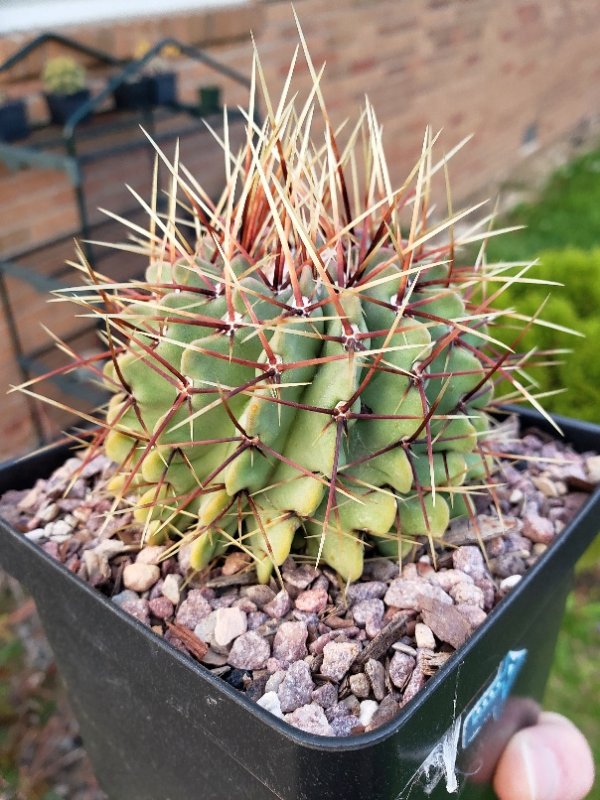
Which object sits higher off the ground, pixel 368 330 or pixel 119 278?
pixel 368 330

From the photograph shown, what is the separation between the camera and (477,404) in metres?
0.85

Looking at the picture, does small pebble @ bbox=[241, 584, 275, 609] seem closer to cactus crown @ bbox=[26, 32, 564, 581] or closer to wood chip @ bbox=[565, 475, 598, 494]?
cactus crown @ bbox=[26, 32, 564, 581]

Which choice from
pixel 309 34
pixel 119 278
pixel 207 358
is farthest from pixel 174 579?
pixel 309 34

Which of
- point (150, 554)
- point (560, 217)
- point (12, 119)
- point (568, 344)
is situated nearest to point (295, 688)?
point (150, 554)

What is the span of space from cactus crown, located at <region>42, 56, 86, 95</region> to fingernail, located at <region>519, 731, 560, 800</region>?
5.11ft

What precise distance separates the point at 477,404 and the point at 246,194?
33 centimetres

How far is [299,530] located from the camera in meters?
0.83

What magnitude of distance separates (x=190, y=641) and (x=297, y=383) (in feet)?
0.90

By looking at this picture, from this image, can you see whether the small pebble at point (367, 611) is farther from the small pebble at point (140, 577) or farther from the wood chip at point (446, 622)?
the small pebble at point (140, 577)

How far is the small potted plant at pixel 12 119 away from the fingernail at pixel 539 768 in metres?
1.51

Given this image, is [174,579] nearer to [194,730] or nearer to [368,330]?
[194,730]

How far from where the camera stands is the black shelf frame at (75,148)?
1.64 meters

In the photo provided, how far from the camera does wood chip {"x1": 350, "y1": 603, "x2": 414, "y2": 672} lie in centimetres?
73

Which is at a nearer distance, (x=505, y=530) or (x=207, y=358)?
(x=207, y=358)
